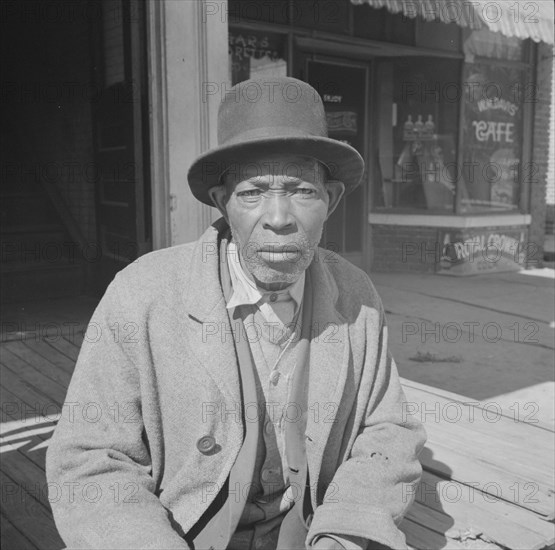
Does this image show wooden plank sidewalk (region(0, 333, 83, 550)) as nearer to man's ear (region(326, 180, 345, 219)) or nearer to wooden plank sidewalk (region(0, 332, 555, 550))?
wooden plank sidewalk (region(0, 332, 555, 550))

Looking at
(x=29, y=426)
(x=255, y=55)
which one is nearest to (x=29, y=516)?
(x=29, y=426)

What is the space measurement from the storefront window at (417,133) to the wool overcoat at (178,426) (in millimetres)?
7607

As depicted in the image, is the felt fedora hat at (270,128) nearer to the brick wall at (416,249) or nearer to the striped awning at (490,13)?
the striped awning at (490,13)

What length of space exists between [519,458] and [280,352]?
1577 mm

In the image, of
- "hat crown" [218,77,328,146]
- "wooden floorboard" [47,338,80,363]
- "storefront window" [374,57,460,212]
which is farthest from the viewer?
"storefront window" [374,57,460,212]

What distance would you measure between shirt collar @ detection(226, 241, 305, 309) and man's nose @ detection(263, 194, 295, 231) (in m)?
0.20

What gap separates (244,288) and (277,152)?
40cm

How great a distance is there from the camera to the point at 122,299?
177 cm

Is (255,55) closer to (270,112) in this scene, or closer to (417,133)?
(417,133)

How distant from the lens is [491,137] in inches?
372

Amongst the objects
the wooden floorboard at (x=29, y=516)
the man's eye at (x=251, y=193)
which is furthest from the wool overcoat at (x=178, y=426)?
the wooden floorboard at (x=29, y=516)

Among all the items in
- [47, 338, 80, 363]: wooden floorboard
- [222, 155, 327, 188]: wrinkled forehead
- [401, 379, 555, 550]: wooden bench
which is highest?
[222, 155, 327, 188]: wrinkled forehead

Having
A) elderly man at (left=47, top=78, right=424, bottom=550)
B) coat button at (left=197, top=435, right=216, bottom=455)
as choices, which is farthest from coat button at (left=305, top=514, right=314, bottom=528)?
coat button at (left=197, top=435, right=216, bottom=455)

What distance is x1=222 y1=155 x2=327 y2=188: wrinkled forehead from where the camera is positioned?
1784mm
